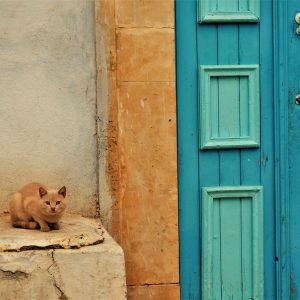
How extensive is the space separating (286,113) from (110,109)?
114 cm

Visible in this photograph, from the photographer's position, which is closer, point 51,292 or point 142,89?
point 51,292

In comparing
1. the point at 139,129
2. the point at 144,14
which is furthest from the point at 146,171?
the point at 144,14

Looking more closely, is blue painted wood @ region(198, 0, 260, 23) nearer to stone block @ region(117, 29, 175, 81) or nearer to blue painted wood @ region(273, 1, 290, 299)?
blue painted wood @ region(273, 1, 290, 299)

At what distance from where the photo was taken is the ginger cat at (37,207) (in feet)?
13.3

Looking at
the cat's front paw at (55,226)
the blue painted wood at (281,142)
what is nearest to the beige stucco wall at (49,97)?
the cat's front paw at (55,226)

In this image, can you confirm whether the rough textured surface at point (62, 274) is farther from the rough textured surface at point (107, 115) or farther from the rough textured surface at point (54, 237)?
the rough textured surface at point (107, 115)

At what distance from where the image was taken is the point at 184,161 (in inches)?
186

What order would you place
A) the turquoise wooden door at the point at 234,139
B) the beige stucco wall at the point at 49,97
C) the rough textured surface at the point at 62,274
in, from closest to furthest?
the rough textured surface at the point at 62,274, the beige stucco wall at the point at 49,97, the turquoise wooden door at the point at 234,139

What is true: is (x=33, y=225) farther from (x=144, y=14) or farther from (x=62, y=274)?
(x=144, y=14)

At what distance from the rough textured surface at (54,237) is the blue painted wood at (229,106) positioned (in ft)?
3.22

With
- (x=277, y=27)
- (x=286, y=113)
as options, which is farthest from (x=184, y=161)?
(x=277, y=27)

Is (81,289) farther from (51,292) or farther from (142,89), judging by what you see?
(142,89)

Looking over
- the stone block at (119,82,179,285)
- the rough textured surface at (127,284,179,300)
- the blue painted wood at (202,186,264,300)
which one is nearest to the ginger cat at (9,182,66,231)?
the stone block at (119,82,179,285)

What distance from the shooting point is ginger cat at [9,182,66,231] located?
4062 mm
